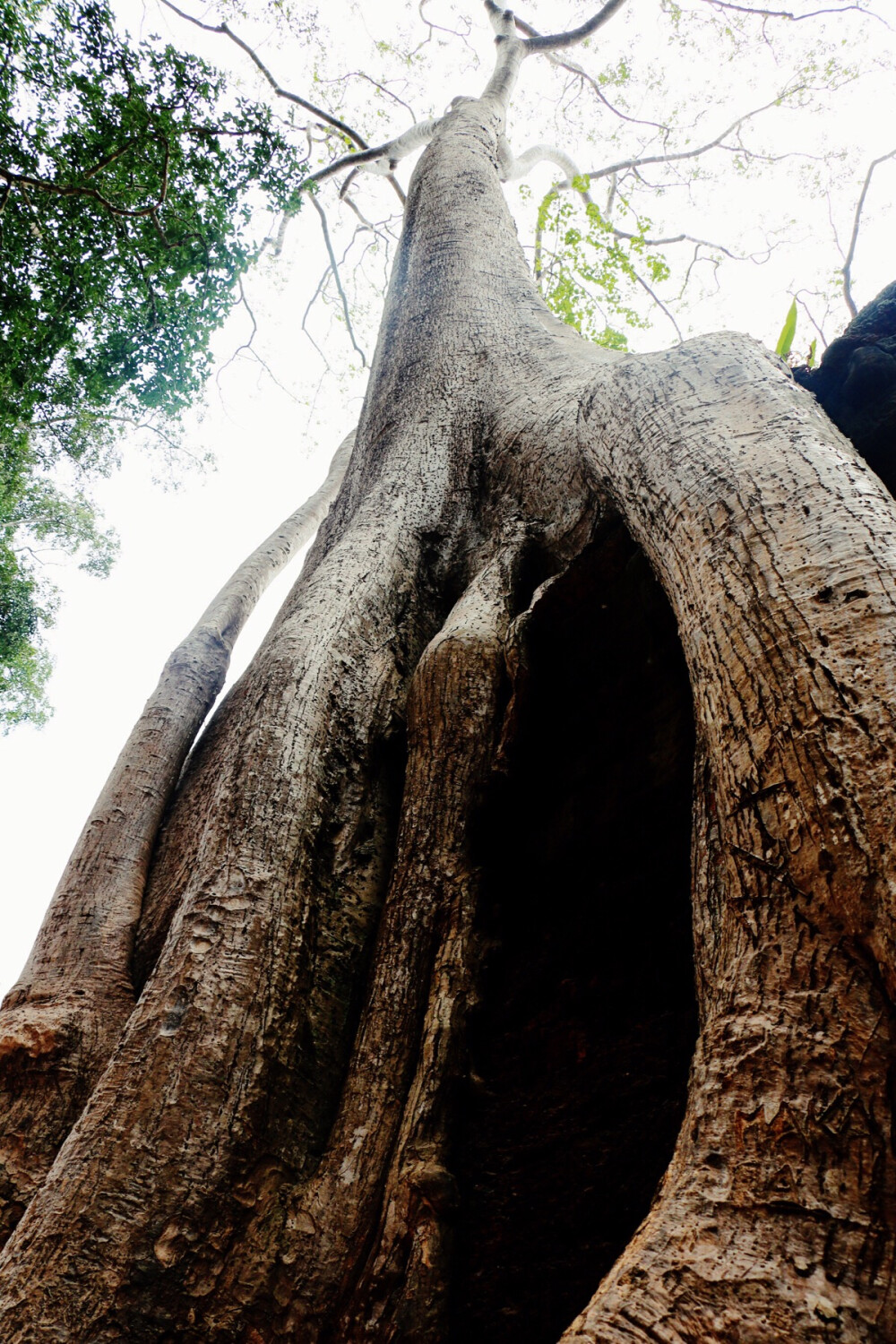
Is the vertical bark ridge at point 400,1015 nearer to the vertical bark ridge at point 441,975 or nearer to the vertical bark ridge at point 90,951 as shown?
the vertical bark ridge at point 441,975

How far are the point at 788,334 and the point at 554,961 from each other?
2.12m

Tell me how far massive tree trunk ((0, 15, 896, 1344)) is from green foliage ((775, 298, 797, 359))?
37.1 inches

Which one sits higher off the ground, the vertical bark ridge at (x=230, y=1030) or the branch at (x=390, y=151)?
the branch at (x=390, y=151)

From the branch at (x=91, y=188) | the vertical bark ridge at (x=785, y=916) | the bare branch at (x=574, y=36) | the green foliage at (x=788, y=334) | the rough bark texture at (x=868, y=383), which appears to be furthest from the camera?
the bare branch at (x=574, y=36)

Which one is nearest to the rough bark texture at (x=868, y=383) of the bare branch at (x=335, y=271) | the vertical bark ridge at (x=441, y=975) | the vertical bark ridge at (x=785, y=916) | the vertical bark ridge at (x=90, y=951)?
the vertical bark ridge at (x=785, y=916)

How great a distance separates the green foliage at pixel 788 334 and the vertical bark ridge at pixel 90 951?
7.28 ft

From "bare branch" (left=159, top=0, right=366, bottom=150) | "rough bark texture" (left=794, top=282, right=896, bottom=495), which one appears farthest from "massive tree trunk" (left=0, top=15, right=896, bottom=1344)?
"bare branch" (left=159, top=0, right=366, bottom=150)

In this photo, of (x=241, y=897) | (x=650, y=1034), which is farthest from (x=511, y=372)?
(x=650, y=1034)

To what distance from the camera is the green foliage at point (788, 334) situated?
2.41 meters

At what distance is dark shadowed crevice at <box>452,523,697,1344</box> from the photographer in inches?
42.6

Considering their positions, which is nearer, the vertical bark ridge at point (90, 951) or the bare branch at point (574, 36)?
the vertical bark ridge at point (90, 951)

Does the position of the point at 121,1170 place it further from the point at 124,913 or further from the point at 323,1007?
the point at 124,913

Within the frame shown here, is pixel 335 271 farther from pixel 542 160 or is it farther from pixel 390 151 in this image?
pixel 542 160

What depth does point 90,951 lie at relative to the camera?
1865 millimetres
